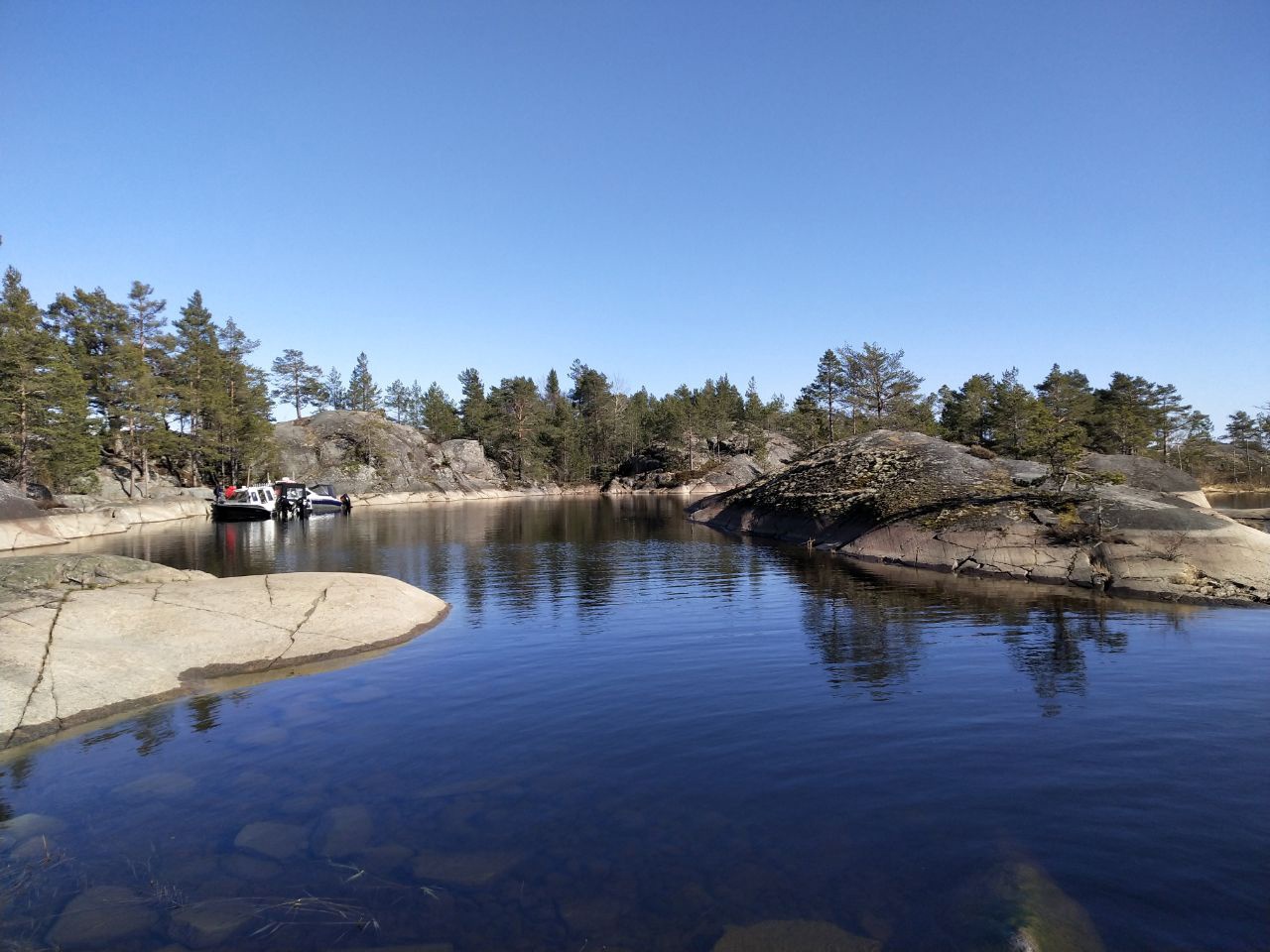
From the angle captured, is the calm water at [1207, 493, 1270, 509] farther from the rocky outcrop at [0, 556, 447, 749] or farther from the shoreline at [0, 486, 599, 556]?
the shoreline at [0, 486, 599, 556]

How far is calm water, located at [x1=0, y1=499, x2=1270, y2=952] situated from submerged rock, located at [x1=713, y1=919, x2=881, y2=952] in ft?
0.49

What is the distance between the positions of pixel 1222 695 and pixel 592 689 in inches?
499

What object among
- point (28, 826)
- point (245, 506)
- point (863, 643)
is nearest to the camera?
point (28, 826)

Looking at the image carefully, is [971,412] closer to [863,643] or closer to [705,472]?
[705,472]

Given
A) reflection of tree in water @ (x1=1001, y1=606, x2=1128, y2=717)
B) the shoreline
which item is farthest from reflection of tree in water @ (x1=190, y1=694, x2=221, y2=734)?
the shoreline

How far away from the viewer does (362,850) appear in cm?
812

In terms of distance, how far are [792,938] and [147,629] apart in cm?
1613

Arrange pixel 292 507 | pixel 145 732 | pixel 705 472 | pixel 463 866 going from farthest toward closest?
1. pixel 705 472
2. pixel 292 507
3. pixel 145 732
4. pixel 463 866

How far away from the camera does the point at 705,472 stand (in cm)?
12925

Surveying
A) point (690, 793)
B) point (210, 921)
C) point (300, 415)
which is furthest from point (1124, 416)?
point (300, 415)

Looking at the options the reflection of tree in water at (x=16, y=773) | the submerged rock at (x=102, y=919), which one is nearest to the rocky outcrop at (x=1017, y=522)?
the submerged rock at (x=102, y=919)

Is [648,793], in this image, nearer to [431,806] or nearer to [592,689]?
[431,806]

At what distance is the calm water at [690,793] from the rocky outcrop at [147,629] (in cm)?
103

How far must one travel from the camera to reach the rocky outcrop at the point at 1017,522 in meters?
25.2
